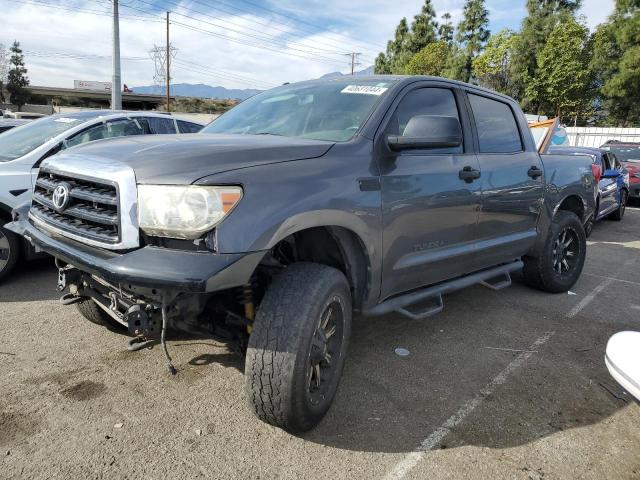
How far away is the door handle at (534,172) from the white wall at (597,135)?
26916 mm

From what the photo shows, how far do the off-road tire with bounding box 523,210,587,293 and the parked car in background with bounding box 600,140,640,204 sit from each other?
9.56 metres

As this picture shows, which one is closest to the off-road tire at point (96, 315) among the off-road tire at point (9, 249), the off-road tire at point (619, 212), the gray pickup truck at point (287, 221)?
the gray pickup truck at point (287, 221)

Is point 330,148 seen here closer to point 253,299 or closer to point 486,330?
point 253,299

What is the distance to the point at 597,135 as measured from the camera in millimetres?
28578

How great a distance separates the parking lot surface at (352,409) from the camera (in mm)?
2361

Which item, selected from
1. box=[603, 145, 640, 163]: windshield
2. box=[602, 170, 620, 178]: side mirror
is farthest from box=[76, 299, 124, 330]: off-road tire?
box=[603, 145, 640, 163]: windshield

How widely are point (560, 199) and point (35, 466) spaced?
4756 mm

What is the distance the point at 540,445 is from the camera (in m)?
2.58

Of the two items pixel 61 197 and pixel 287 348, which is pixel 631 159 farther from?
pixel 61 197

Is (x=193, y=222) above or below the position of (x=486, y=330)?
above

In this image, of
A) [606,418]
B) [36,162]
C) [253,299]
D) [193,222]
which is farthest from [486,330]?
[36,162]

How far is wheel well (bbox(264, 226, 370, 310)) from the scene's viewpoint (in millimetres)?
2781

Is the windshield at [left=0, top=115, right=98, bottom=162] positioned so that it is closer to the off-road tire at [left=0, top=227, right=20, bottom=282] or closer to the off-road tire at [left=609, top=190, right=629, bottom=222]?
the off-road tire at [left=0, top=227, right=20, bottom=282]

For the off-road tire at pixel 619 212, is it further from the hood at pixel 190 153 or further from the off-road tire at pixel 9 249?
the off-road tire at pixel 9 249
